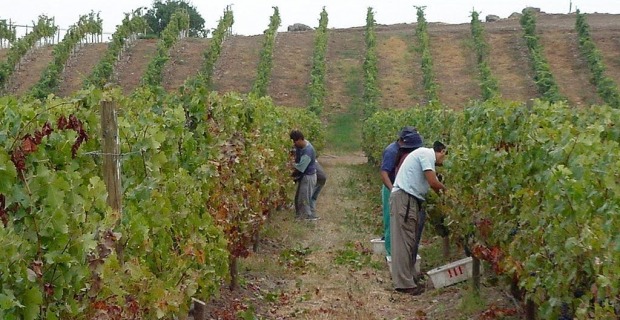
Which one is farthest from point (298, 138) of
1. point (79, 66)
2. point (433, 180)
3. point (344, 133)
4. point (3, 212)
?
point (79, 66)

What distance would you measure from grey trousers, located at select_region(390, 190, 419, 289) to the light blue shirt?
0.26 feet

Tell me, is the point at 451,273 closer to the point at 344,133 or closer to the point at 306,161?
the point at 306,161

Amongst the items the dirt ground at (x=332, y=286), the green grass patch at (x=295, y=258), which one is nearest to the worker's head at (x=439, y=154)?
the dirt ground at (x=332, y=286)

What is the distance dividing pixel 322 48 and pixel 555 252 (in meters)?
46.5

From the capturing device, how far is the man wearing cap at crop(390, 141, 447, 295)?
825 cm

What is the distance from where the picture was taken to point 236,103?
986 centimetres

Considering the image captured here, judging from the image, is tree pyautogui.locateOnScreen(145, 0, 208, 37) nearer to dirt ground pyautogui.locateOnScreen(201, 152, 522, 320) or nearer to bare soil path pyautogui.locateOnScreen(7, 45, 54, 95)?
bare soil path pyautogui.locateOnScreen(7, 45, 54, 95)

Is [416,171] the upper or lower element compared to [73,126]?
lower

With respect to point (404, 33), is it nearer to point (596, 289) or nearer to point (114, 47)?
point (114, 47)

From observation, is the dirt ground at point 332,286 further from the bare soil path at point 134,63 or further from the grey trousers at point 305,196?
the bare soil path at point 134,63

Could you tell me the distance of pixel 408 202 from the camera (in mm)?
8359

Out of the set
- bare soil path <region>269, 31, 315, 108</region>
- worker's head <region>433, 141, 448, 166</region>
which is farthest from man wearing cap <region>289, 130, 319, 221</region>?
bare soil path <region>269, 31, 315, 108</region>

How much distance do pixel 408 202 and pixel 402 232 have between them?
0.31m

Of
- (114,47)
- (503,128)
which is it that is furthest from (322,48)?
(503,128)
